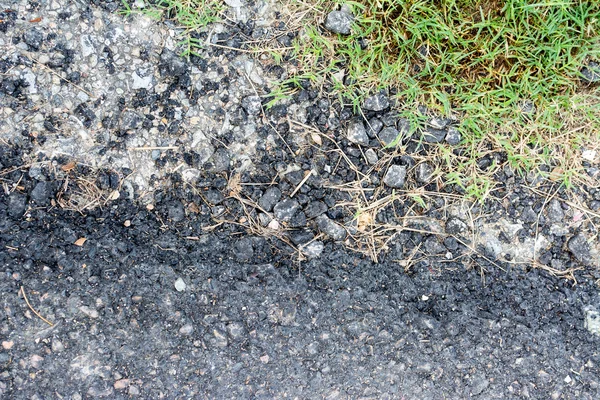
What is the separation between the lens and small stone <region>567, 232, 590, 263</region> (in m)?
2.25

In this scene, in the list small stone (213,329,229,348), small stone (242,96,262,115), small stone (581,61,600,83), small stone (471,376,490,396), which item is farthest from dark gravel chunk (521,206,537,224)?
small stone (213,329,229,348)

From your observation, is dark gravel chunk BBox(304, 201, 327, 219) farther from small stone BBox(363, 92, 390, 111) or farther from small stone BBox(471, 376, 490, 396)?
small stone BBox(471, 376, 490, 396)

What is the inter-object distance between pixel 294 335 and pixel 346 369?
0.25 metres

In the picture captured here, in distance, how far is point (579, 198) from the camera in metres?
2.27

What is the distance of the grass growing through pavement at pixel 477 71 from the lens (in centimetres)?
220

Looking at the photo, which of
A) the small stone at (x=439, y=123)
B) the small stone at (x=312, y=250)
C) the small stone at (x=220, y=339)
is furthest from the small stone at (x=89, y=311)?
the small stone at (x=439, y=123)

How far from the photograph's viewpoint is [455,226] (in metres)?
2.23

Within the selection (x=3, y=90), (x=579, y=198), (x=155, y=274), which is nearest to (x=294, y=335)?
(x=155, y=274)

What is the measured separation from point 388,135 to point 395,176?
188 mm

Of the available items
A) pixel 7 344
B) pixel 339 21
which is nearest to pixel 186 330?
pixel 7 344

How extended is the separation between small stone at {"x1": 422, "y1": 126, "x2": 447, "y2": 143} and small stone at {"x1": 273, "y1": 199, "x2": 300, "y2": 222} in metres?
0.67

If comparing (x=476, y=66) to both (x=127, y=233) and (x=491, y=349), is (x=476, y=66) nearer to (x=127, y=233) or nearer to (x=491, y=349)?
(x=491, y=349)

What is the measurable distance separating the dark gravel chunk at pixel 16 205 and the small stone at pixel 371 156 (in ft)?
4.86

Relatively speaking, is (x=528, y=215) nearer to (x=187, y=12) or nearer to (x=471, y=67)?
(x=471, y=67)
